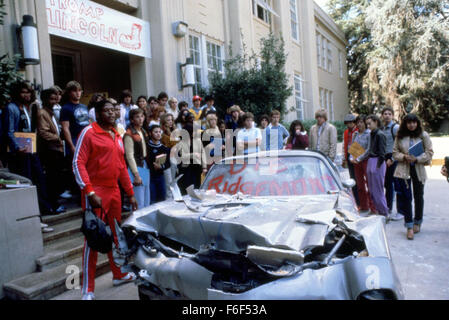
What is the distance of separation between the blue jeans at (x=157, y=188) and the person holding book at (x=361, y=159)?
11.6ft

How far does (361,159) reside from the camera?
6.31 metres

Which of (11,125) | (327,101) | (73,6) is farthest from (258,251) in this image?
(327,101)

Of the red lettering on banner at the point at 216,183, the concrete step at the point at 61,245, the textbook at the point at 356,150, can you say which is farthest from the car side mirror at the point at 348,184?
the concrete step at the point at 61,245

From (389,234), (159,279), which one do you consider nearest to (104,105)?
(159,279)

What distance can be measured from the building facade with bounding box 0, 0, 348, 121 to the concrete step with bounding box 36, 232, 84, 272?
3003 millimetres

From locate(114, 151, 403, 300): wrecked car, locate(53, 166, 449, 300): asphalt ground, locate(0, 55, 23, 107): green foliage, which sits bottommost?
locate(53, 166, 449, 300): asphalt ground

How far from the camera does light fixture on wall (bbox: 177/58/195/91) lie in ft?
30.3

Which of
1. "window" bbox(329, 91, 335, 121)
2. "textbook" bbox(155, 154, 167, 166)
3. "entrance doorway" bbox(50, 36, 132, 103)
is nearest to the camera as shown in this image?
"textbook" bbox(155, 154, 167, 166)

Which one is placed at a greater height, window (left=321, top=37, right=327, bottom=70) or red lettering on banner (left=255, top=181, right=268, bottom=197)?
window (left=321, top=37, right=327, bottom=70)

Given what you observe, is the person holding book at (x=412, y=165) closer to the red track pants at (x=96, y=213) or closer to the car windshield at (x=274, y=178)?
the car windshield at (x=274, y=178)

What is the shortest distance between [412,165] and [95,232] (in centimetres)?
446

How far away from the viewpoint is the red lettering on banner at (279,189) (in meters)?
3.73

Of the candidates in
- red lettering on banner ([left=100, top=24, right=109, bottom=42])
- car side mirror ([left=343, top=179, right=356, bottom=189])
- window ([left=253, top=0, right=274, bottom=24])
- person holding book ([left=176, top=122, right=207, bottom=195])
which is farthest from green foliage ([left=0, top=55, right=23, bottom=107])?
window ([left=253, top=0, right=274, bottom=24])

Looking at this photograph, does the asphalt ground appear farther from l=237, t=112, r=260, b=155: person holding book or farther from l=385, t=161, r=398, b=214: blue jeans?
l=237, t=112, r=260, b=155: person holding book
